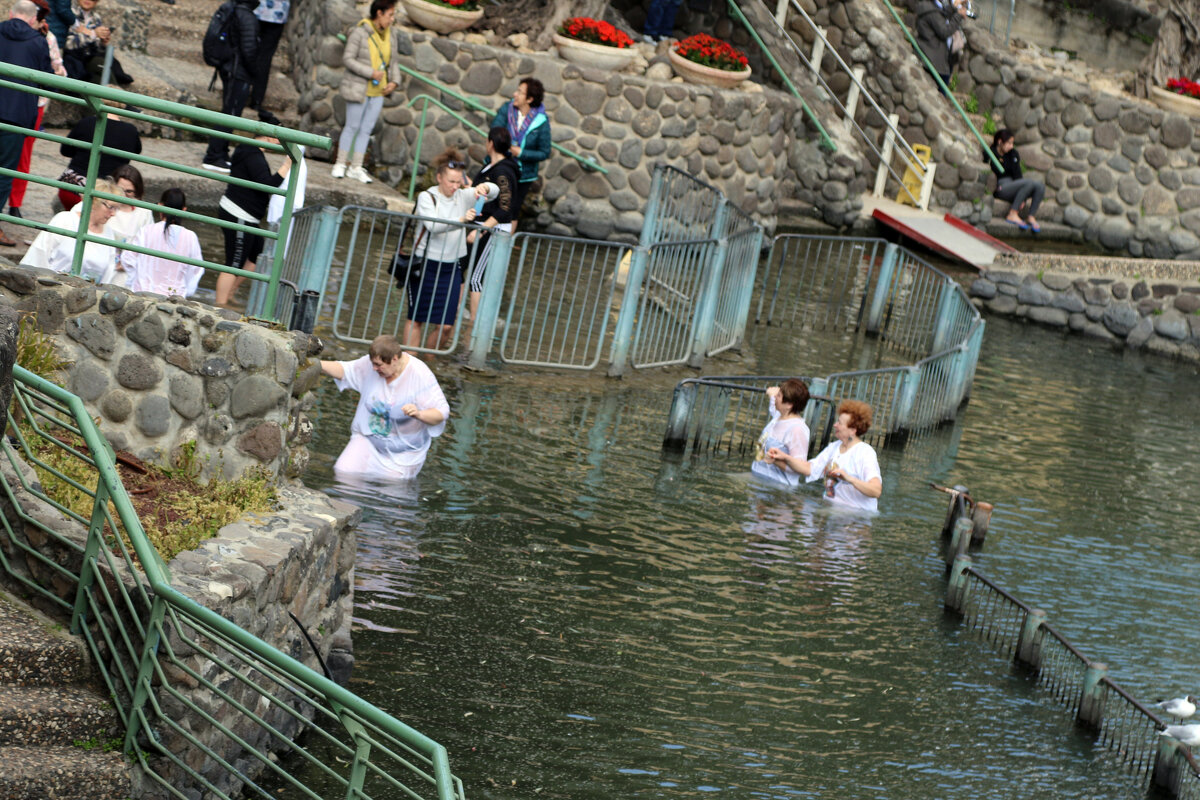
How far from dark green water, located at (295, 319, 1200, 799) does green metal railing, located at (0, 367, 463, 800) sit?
88 centimetres

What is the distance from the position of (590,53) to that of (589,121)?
864 mm

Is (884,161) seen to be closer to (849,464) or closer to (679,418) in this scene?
(679,418)

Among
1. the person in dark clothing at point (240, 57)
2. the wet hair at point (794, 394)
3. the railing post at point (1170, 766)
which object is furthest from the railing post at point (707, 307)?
the railing post at point (1170, 766)

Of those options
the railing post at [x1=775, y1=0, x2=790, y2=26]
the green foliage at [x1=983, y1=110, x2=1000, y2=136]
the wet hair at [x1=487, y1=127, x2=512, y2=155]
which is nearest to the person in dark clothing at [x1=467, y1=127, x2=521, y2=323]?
the wet hair at [x1=487, y1=127, x2=512, y2=155]

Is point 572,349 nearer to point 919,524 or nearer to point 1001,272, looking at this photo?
point 919,524

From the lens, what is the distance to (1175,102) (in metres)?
25.0

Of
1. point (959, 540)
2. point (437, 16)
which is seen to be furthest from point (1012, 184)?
point (959, 540)

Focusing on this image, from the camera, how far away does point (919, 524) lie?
1169 cm

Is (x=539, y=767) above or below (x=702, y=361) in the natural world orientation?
below

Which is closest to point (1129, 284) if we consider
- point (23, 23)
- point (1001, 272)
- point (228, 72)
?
point (1001, 272)

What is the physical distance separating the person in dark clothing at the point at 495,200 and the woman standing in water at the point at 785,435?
114 inches

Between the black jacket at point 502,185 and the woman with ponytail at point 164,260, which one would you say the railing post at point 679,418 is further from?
the woman with ponytail at point 164,260

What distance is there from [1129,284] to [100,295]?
16.9 metres

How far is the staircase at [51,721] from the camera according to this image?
554 centimetres
